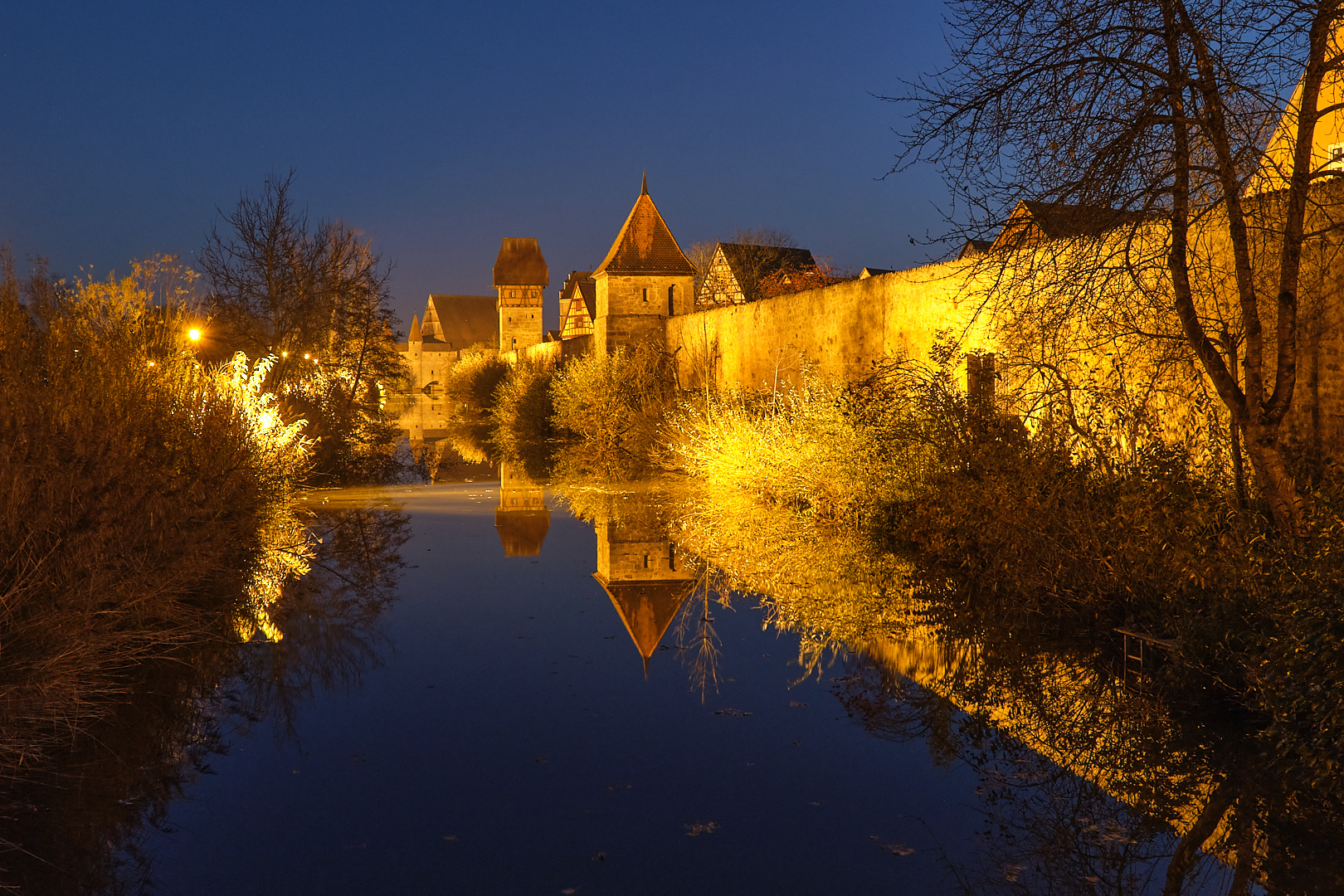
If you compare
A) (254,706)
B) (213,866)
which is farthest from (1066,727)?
(254,706)

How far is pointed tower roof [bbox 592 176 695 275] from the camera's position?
32031mm

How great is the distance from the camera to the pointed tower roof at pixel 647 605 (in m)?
8.81

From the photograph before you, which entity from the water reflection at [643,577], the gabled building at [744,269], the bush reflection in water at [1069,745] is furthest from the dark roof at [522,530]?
the gabled building at [744,269]

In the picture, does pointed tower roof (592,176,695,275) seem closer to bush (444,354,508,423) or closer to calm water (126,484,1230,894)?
bush (444,354,508,423)

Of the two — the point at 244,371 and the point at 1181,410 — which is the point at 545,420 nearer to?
the point at 244,371

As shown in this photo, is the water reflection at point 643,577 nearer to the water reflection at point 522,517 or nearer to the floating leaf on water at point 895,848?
the water reflection at point 522,517

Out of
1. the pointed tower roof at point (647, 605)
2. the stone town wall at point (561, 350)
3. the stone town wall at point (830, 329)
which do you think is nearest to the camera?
the pointed tower roof at point (647, 605)

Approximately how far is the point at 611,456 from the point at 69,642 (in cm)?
1995

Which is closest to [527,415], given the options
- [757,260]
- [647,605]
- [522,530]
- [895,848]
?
[757,260]

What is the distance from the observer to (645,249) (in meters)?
32.7

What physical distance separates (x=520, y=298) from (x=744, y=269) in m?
21.3

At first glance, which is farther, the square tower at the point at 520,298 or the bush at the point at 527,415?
the square tower at the point at 520,298

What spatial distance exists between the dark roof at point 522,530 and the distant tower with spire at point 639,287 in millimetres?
14668

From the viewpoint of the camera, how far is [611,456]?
26078mm
